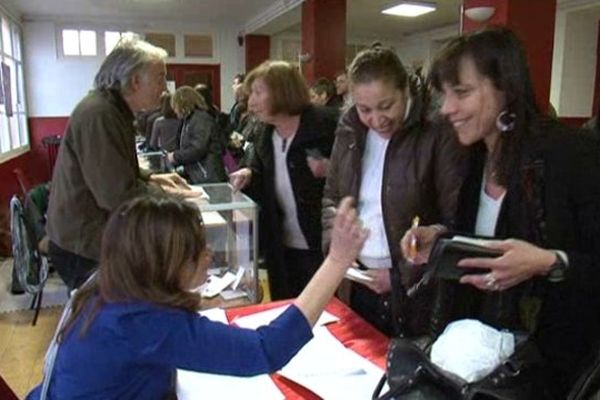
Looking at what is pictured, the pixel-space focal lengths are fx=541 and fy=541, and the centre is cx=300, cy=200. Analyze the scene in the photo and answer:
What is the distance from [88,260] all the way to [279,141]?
83 centimetres

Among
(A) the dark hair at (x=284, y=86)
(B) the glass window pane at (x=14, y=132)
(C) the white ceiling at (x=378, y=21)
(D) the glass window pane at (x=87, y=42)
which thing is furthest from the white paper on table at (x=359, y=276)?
(D) the glass window pane at (x=87, y=42)

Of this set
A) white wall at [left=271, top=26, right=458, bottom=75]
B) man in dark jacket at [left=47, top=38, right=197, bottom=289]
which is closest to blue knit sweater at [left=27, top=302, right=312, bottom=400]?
man in dark jacket at [left=47, top=38, right=197, bottom=289]

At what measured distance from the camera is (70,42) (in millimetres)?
9281

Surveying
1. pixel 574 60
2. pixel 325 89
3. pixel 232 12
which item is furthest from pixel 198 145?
pixel 232 12

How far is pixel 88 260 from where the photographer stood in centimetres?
195

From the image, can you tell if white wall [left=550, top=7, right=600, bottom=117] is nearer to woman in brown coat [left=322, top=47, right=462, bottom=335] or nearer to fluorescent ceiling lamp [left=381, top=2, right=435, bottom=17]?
fluorescent ceiling lamp [left=381, top=2, right=435, bottom=17]

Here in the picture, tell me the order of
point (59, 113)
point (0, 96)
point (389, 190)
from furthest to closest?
point (59, 113) → point (0, 96) → point (389, 190)

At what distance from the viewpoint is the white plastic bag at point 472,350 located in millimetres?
869

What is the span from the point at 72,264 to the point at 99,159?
1.45 ft

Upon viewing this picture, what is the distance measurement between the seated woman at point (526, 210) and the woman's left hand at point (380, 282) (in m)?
0.28

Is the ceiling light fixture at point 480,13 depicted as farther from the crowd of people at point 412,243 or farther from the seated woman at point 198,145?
the crowd of people at point 412,243

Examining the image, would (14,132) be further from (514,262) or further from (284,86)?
(514,262)

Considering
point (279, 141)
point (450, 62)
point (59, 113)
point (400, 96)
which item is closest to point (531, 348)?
point (450, 62)

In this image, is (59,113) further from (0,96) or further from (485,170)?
(485,170)
